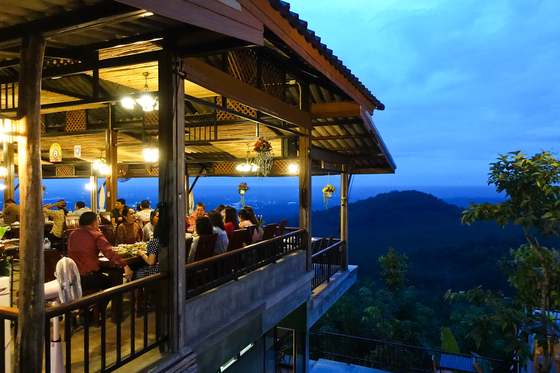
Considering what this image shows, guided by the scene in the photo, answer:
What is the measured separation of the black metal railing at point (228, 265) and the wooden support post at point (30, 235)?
66.0 inches

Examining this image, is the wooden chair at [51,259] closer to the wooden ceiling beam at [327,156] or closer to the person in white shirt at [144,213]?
the person in white shirt at [144,213]

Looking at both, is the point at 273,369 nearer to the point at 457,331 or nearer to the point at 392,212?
the point at 457,331

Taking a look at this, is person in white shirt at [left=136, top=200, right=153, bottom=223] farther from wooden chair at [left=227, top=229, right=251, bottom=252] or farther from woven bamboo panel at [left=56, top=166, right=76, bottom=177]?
woven bamboo panel at [left=56, top=166, right=76, bottom=177]

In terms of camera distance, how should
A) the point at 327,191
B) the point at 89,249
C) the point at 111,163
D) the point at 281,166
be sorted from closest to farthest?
the point at 89,249
the point at 111,163
the point at 327,191
the point at 281,166

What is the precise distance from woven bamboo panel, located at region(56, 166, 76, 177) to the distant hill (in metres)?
25.6

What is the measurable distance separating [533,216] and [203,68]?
5135 millimetres

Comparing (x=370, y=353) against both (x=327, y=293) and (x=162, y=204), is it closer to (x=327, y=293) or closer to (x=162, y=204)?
(x=327, y=293)

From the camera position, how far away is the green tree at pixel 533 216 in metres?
5.69

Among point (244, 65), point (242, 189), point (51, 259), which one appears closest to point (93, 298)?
point (51, 259)

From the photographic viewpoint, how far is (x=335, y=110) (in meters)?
7.69

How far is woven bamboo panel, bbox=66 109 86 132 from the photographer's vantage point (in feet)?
32.2

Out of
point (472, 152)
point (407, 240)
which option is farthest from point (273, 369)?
point (472, 152)

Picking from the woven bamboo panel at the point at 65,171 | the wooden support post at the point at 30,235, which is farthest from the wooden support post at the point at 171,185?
the woven bamboo panel at the point at 65,171

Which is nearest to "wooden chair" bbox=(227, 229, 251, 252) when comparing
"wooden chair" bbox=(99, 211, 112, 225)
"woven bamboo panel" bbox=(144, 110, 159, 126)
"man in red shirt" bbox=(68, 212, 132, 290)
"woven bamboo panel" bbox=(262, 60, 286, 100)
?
"man in red shirt" bbox=(68, 212, 132, 290)
